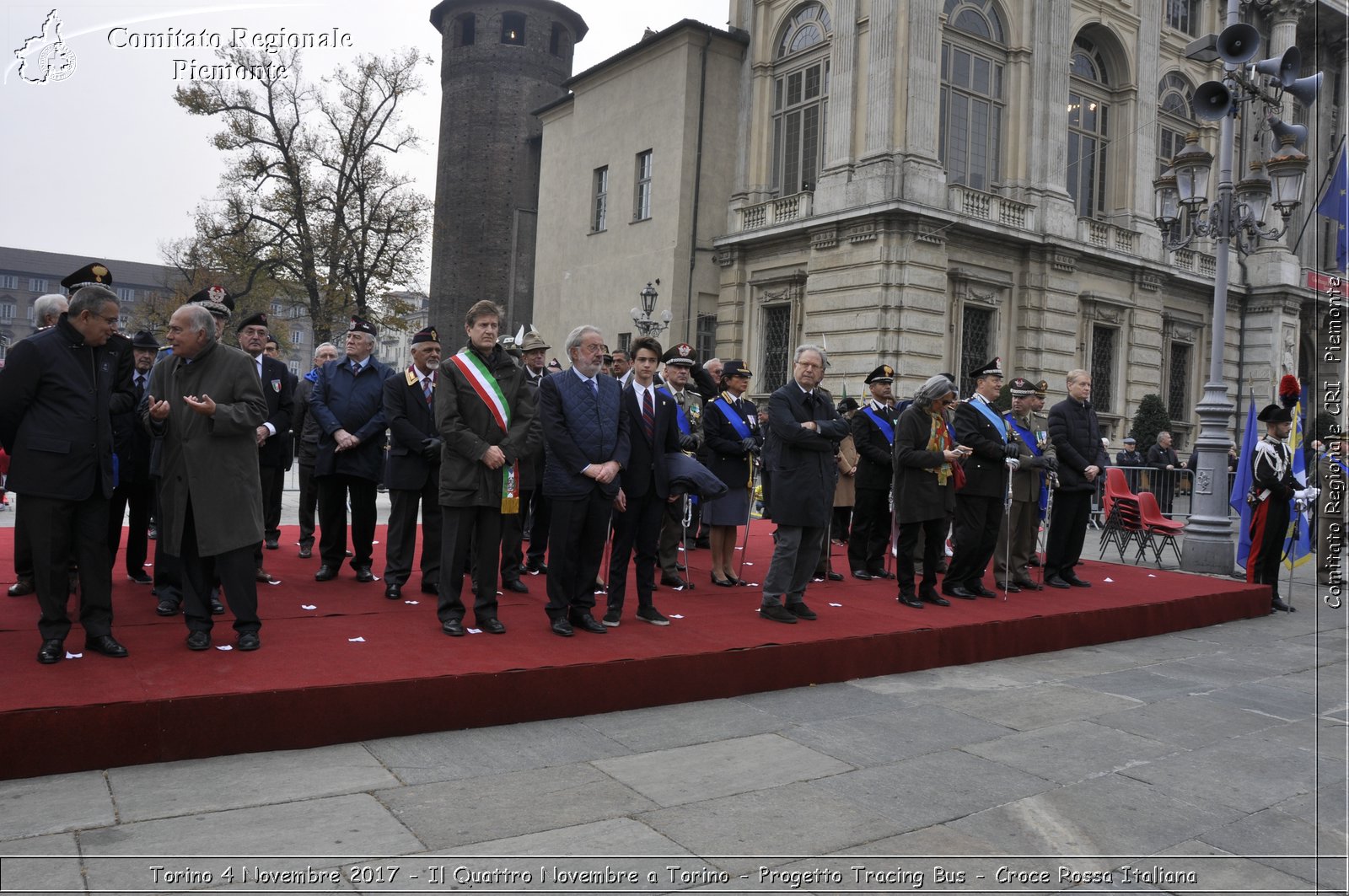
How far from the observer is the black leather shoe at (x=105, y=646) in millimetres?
5285

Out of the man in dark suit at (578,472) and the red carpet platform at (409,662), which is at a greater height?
the man in dark suit at (578,472)

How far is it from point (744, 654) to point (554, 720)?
1.33m

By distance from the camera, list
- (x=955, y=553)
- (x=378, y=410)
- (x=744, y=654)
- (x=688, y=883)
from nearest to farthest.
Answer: (x=688, y=883) → (x=744, y=654) → (x=378, y=410) → (x=955, y=553)

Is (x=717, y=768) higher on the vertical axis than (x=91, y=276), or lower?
lower

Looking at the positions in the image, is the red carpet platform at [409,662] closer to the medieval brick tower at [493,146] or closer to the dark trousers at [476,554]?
the dark trousers at [476,554]

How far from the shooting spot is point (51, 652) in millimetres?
5121

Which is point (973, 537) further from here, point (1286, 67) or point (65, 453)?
point (65, 453)

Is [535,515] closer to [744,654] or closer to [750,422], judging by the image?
[750,422]

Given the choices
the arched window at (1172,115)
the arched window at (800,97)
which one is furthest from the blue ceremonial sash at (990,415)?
the arched window at (1172,115)

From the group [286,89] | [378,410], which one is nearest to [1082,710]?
[378,410]

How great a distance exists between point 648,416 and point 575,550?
1.09m

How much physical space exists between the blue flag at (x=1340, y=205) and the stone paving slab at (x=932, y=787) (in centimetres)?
322

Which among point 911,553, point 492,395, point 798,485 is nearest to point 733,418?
point 798,485

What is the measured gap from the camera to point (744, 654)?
627 cm
